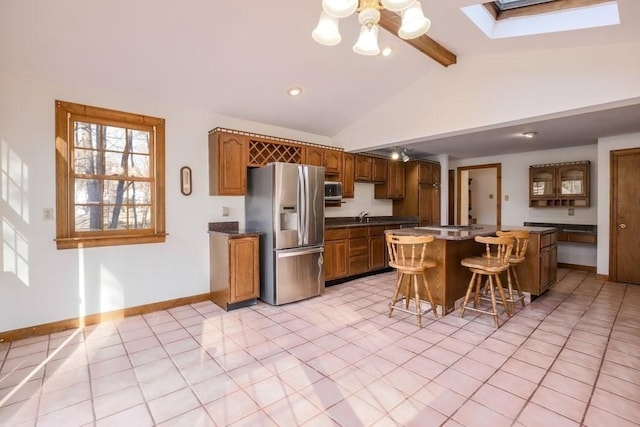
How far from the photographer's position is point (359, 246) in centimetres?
503

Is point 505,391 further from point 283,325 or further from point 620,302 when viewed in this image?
point 620,302

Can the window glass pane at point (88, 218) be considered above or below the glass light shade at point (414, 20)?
Result: below

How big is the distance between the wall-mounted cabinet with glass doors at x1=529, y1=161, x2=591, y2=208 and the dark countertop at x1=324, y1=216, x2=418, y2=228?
2.29 meters

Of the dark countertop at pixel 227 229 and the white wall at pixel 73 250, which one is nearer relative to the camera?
the white wall at pixel 73 250

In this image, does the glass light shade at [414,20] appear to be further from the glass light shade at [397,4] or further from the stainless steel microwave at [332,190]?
the stainless steel microwave at [332,190]

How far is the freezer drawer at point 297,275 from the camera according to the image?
3766mm

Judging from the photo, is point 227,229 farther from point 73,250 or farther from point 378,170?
point 378,170

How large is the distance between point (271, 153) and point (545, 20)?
126 inches

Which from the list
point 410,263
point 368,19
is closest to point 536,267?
point 410,263

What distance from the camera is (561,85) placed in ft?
9.95

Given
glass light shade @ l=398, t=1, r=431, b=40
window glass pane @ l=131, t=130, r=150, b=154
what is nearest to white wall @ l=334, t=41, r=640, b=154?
glass light shade @ l=398, t=1, r=431, b=40

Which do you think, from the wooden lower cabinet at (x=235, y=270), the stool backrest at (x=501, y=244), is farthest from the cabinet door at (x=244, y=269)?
→ the stool backrest at (x=501, y=244)

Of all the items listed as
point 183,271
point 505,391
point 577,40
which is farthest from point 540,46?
point 183,271

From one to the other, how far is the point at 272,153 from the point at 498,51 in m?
2.87
